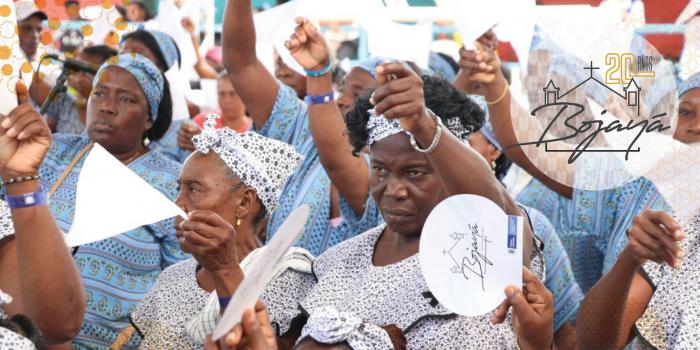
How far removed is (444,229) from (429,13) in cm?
303

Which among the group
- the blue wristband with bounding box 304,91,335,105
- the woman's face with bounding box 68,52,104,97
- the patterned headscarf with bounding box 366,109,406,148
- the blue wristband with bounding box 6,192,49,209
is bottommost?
the woman's face with bounding box 68,52,104,97

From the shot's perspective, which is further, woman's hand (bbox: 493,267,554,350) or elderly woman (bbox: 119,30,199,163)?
elderly woman (bbox: 119,30,199,163)

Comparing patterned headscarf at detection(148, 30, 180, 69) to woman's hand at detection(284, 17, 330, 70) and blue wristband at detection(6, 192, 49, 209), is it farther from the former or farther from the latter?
blue wristband at detection(6, 192, 49, 209)

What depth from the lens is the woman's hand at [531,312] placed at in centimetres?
270

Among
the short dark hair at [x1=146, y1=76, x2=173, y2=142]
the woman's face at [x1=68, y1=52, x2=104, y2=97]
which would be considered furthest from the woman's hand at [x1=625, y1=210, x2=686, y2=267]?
the woman's face at [x1=68, y1=52, x2=104, y2=97]

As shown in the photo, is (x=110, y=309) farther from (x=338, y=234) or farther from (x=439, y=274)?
(x=439, y=274)

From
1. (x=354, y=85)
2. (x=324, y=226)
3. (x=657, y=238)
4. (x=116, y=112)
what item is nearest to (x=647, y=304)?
(x=657, y=238)

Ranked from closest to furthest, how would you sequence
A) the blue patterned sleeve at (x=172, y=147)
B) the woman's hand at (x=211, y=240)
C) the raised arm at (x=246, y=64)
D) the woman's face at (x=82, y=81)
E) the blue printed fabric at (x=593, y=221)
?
1. the woman's hand at (x=211, y=240)
2. the blue printed fabric at (x=593, y=221)
3. the raised arm at (x=246, y=64)
4. the blue patterned sleeve at (x=172, y=147)
5. the woman's face at (x=82, y=81)

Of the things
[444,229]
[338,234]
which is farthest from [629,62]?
[338,234]

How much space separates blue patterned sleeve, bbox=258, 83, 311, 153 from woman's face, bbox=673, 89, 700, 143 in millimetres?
1681

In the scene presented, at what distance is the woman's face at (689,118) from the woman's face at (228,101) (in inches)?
137

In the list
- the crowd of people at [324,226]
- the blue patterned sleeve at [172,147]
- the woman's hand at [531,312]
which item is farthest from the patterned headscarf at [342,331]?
the blue patterned sleeve at [172,147]

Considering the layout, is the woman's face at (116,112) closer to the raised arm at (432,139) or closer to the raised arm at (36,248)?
the raised arm at (36,248)

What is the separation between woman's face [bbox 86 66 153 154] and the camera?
4707mm
